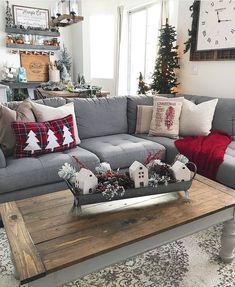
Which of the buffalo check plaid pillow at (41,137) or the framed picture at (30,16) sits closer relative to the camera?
the buffalo check plaid pillow at (41,137)

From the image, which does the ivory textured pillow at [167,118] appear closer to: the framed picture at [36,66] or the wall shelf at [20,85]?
the wall shelf at [20,85]

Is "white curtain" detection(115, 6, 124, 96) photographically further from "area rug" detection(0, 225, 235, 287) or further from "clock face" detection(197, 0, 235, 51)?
"area rug" detection(0, 225, 235, 287)

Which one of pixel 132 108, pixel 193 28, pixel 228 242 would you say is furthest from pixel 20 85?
pixel 228 242

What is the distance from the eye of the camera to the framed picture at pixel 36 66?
5.65 metres

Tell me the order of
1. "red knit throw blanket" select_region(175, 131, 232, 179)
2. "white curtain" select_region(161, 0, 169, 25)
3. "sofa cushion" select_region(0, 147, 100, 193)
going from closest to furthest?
"sofa cushion" select_region(0, 147, 100, 193), "red knit throw blanket" select_region(175, 131, 232, 179), "white curtain" select_region(161, 0, 169, 25)

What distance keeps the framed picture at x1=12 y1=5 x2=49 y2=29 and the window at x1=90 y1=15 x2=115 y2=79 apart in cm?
100

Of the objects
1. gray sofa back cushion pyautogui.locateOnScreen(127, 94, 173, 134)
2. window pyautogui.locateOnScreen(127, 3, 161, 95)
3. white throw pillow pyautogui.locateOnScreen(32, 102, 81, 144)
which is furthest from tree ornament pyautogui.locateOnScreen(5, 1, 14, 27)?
white throw pillow pyautogui.locateOnScreen(32, 102, 81, 144)

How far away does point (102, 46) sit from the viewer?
5934mm

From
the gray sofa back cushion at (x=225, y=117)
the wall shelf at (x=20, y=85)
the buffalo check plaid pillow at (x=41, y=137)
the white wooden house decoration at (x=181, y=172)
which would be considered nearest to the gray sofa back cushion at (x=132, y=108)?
the gray sofa back cushion at (x=225, y=117)

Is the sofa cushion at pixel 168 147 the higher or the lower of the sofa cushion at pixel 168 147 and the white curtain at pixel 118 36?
the lower

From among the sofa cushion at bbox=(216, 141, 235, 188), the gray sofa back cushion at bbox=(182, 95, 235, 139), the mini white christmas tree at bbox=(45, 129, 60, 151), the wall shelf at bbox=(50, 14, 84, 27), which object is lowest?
the sofa cushion at bbox=(216, 141, 235, 188)

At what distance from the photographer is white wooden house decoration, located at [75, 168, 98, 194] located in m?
1.35

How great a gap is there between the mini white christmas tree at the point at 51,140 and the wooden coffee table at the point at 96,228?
2.45 ft

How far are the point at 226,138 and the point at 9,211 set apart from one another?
214cm
